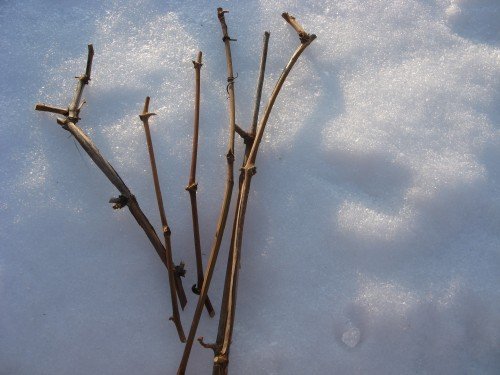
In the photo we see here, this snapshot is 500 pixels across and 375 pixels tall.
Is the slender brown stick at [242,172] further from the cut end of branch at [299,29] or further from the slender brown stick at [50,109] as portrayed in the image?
the slender brown stick at [50,109]

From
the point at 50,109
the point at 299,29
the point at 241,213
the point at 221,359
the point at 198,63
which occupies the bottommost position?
the point at 221,359

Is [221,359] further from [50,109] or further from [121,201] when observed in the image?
[50,109]

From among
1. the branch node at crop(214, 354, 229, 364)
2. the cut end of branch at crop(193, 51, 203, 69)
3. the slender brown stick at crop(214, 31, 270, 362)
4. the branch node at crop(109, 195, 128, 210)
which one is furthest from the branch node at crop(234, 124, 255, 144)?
the branch node at crop(214, 354, 229, 364)

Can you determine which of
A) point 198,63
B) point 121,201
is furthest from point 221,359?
point 198,63

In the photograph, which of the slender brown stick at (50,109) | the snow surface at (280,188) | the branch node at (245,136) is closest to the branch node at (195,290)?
the snow surface at (280,188)

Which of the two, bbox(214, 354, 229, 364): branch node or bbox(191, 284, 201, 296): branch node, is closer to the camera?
bbox(214, 354, 229, 364): branch node

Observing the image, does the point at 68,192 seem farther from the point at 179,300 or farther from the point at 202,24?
the point at 202,24

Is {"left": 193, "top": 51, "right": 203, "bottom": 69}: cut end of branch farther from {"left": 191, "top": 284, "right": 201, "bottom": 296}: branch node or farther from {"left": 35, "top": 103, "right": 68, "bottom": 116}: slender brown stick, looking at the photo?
{"left": 191, "top": 284, "right": 201, "bottom": 296}: branch node
